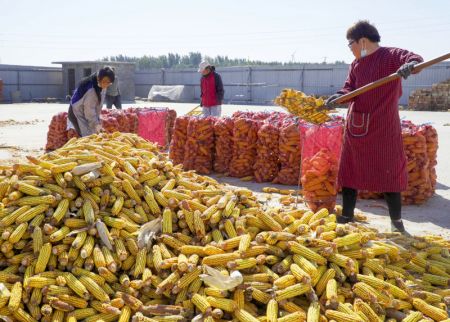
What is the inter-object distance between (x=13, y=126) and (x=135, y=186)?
587 inches

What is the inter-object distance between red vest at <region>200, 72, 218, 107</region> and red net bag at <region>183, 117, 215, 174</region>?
1.79 metres

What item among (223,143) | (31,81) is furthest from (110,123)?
(31,81)

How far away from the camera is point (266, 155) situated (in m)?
8.31

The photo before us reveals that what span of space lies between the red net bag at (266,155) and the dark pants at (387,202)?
8.94 feet

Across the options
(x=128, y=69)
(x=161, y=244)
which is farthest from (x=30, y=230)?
(x=128, y=69)

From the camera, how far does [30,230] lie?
3.77m

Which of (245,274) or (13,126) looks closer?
(245,274)

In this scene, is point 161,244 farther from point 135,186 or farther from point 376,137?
point 376,137

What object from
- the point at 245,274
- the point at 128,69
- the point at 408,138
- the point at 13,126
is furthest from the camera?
the point at 128,69

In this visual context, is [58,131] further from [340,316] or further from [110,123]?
[340,316]

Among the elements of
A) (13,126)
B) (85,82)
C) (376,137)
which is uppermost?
(85,82)

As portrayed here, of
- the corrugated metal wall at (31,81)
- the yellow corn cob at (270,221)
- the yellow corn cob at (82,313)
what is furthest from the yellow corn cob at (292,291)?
the corrugated metal wall at (31,81)

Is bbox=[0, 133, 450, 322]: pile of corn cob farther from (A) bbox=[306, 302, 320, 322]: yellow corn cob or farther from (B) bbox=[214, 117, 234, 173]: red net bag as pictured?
(B) bbox=[214, 117, 234, 173]: red net bag

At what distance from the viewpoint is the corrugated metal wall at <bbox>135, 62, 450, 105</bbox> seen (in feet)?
99.3
